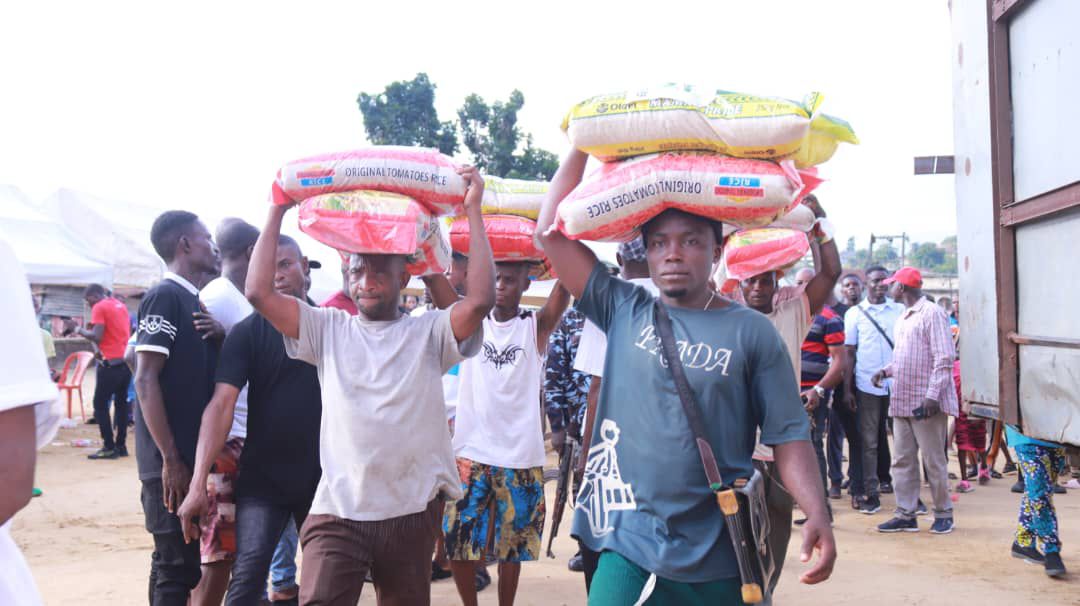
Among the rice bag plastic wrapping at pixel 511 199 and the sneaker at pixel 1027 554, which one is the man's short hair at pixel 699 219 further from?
the sneaker at pixel 1027 554

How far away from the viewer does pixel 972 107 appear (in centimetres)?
425

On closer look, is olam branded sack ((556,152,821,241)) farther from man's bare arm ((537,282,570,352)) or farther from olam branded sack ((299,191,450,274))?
man's bare arm ((537,282,570,352))

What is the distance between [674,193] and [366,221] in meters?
1.27

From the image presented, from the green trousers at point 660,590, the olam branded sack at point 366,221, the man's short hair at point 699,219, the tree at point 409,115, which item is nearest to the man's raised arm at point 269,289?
the olam branded sack at point 366,221

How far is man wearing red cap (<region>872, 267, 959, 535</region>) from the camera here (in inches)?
294

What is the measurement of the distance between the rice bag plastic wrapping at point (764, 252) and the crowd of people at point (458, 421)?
17 centimetres

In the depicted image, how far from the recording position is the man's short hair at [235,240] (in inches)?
186

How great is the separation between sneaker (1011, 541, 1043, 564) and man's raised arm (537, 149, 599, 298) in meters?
5.05

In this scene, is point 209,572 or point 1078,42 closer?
point 1078,42

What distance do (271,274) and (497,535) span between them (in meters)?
2.06

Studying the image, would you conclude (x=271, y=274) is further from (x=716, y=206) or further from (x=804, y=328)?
(x=804, y=328)

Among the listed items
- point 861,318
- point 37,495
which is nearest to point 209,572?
point 37,495

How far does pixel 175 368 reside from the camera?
4102 mm

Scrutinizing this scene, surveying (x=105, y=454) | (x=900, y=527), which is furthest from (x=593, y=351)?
(x=105, y=454)
